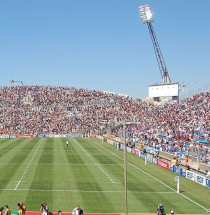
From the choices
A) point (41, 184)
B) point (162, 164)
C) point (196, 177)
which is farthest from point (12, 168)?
point (196, 177)

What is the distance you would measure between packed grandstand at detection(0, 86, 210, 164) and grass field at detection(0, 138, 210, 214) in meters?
9.28

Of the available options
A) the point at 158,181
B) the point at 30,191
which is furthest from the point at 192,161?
the point at 30,191

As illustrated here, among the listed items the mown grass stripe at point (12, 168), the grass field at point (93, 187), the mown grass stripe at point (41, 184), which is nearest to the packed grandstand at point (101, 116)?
the grass field at point (93, 187)

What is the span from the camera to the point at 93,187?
29109 millimetres

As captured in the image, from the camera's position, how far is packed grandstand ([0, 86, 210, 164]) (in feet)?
169

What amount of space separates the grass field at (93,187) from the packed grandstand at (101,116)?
928cm

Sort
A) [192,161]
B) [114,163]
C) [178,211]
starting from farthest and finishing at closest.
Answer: [114,163]
[192,161]
[178,211]

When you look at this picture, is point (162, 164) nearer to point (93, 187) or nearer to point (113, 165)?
point (113, 165)

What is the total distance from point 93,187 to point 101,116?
66265mm

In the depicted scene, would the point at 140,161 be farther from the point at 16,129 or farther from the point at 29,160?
the point at 16,129

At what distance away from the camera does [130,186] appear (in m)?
30.3

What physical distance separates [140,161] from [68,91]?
72391 millimetres

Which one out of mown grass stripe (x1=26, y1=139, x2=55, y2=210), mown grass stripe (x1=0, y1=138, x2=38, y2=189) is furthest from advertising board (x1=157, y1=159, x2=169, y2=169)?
mown grass stripe (x1=0, y1=138, x2=38, y2=189)

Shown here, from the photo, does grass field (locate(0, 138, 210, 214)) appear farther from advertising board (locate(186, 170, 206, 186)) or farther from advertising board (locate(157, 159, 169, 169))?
advertising board (locate(157, 159, 169, 169))
